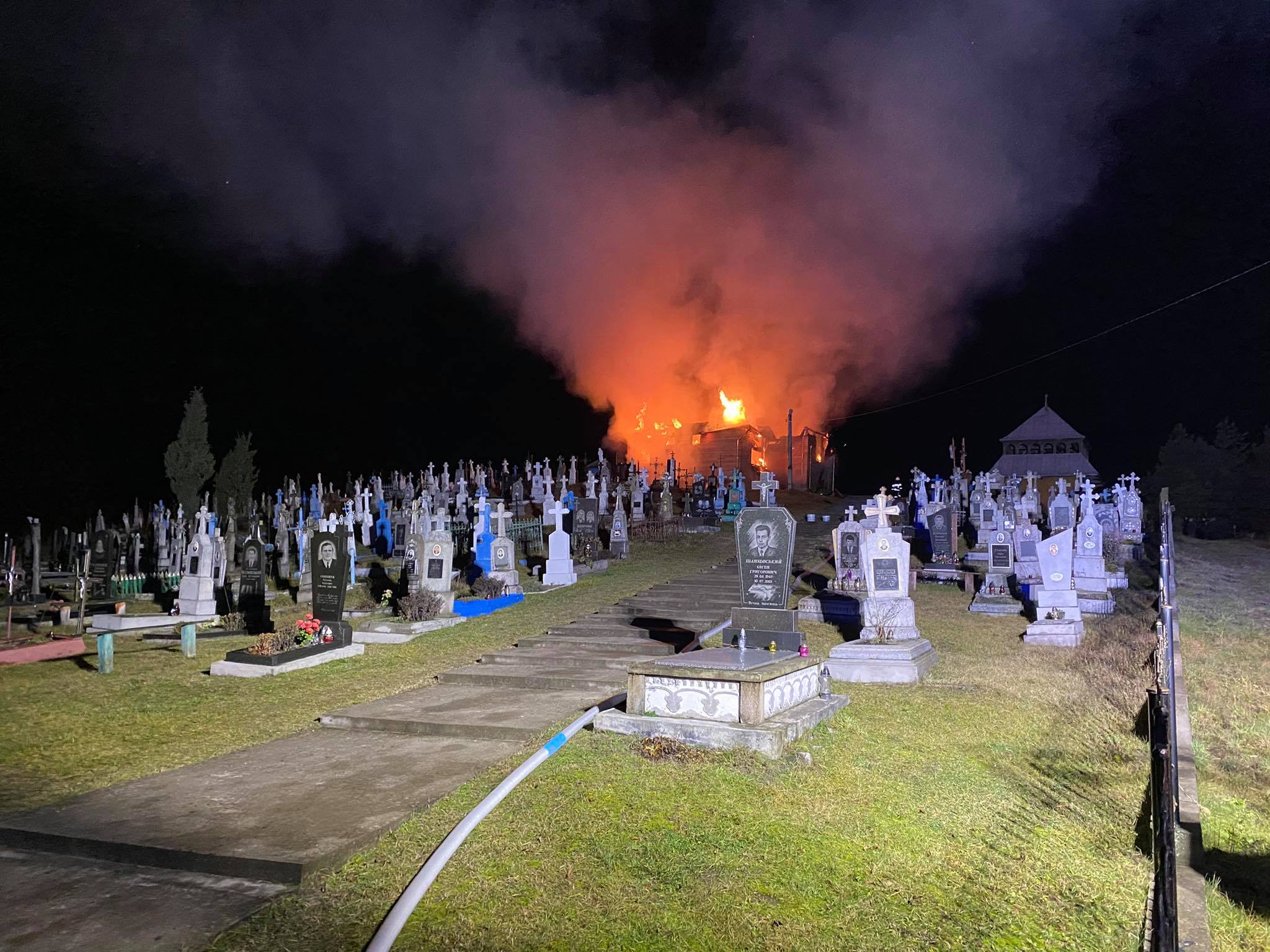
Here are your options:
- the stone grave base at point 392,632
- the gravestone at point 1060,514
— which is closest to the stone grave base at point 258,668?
the stone grave base at point 392,632

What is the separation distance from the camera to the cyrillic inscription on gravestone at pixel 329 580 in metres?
14.3

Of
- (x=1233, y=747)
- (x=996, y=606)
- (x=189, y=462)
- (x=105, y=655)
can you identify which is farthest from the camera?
(x=189, y=462)

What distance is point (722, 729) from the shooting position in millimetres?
→ 7980

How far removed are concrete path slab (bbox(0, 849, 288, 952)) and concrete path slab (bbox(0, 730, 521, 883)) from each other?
12cm

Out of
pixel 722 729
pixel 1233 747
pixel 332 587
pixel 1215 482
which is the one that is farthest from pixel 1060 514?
pixel 1215 482

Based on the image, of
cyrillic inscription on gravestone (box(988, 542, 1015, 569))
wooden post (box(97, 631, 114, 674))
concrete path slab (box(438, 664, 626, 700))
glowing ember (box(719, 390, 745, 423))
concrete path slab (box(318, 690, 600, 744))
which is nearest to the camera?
concrete path slab (box(318, 690, 600, 744))

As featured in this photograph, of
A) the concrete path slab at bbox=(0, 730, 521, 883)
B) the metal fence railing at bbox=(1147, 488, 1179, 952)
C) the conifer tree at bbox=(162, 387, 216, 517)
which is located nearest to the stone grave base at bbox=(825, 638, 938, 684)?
the metal fence railing at bbox=(1147, 488, 1179, 952)

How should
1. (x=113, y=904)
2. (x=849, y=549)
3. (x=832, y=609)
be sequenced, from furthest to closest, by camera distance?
(x=849, y=549) → (x=832, y=609) → (x=113, y=904)

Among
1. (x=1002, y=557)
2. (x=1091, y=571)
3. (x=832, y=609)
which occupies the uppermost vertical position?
(x=1002, y=557)

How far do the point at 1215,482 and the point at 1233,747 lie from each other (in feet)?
141

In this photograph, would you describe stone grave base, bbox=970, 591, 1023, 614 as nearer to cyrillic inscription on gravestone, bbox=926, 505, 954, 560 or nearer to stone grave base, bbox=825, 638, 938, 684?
stone grave base, bbox=825, 638, 938, 684

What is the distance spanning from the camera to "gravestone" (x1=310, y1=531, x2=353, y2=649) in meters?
14.0

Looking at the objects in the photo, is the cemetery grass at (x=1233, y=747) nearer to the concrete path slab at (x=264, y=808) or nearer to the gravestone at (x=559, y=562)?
the concrete path slab at (x=264, y=808)

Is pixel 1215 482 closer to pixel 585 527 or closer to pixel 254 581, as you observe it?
pixel 585 527
